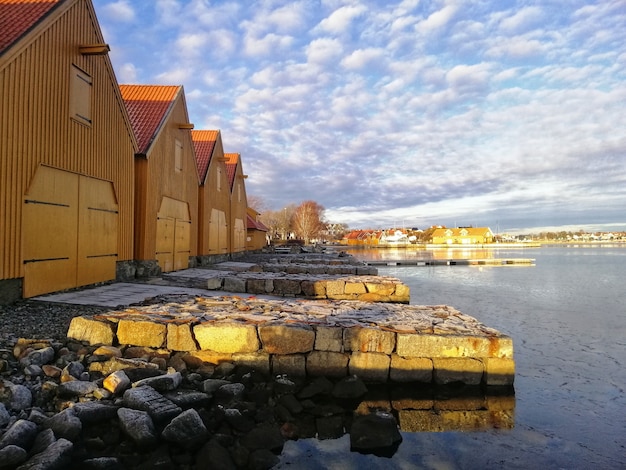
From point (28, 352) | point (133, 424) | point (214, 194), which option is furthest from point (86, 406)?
point (214, 194)

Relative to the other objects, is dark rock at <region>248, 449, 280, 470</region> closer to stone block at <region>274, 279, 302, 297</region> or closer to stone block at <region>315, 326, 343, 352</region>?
stone block at <region>315, 326, 343, 352</region>

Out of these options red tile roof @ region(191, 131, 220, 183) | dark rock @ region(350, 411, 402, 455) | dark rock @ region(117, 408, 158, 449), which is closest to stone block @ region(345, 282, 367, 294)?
dark rock @ region(350, 411, 402, 455)

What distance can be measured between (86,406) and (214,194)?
20.6 m

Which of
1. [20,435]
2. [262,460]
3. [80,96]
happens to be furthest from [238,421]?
[80,96]

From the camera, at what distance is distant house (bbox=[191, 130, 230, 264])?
22.4 meters

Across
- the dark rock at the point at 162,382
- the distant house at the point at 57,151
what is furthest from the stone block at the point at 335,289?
the dark rock at the point at 162,382

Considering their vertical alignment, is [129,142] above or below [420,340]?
above

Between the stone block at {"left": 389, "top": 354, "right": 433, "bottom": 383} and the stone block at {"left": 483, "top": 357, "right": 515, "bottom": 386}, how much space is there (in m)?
0.89

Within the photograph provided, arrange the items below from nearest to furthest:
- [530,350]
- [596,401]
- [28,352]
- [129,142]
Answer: [28,352], [596,401], [530,350], [129,142]

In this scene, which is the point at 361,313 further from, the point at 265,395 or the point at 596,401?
the point at 596,401

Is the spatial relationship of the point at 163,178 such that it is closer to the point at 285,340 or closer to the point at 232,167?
the point at 285,340

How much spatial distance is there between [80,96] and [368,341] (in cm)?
977

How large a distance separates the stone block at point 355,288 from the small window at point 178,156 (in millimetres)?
9273

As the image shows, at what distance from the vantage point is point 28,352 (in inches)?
229
